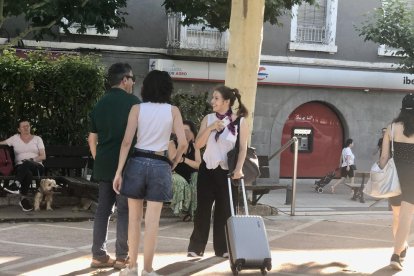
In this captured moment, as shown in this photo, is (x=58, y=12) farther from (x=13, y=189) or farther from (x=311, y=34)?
(x=311, y=34)

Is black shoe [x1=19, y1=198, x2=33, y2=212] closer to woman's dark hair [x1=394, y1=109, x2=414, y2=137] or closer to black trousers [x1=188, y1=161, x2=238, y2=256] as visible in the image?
black trousers [x1=188, y1=161, x2=238, y2=256]

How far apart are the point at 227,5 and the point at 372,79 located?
7016 millimetres

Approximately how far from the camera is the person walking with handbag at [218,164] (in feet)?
24.2

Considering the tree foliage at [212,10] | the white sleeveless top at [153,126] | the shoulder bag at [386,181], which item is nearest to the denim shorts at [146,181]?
the white sleeveless top at [153,126]

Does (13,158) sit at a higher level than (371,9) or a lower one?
lower

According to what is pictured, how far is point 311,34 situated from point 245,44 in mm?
9827

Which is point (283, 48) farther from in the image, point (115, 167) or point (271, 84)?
point (115, 167)

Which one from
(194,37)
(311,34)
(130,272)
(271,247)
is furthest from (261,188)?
(311,34)

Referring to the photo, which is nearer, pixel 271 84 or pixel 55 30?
pixel 55 30

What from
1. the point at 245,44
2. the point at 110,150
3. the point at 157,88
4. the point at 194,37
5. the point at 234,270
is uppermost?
the point at 194,37

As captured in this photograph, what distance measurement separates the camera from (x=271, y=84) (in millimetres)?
20109

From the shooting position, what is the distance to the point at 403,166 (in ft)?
25.0

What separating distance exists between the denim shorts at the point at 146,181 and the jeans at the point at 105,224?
1.67 ft

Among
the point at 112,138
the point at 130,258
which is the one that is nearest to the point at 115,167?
the point at 112,138
